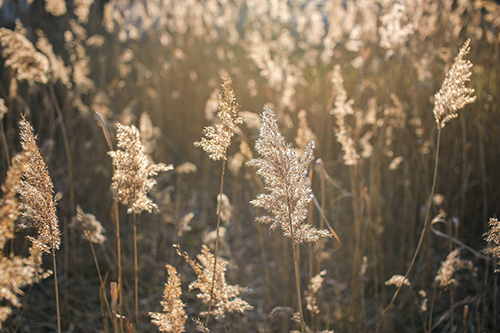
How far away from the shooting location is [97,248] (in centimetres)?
213

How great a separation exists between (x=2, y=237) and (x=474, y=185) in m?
2.41

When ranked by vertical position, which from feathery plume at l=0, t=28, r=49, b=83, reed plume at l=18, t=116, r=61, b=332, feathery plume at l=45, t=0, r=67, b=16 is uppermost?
feathery plume at l=45, t=0, r=67, b=16

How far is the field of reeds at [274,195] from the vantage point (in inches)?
32.4

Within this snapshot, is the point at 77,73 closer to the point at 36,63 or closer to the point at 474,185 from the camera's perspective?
the point at 36,63

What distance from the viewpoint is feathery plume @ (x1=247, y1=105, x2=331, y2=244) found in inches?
28.9

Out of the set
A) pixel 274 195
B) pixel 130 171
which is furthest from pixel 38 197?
pixel 274 195

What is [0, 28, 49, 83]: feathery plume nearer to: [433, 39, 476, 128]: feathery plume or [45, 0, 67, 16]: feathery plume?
[45, 0, 67, 16]: feathery plume

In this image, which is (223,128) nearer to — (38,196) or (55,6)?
(38,196)

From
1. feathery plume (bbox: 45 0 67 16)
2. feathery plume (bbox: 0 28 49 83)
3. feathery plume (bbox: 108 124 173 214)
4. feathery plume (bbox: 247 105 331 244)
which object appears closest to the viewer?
feathery plume (bbox: 247 105 331 244)

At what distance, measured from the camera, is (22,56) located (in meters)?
1.19

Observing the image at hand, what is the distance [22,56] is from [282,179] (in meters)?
1.11

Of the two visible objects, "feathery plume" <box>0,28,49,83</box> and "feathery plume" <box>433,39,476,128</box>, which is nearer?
"feathery plume" <box>433,39,476,128</box>

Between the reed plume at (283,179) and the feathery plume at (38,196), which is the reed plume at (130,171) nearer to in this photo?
the feathery plume at (38,196)

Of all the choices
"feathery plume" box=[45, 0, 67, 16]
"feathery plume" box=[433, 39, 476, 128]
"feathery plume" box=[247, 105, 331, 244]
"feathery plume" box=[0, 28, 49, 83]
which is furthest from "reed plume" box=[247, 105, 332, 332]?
"feathery plume" box=[45, 0, 67, 16]
